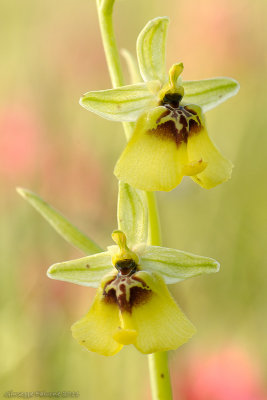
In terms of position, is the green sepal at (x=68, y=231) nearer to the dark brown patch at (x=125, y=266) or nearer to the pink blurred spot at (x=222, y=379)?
the dark brown patch at (x=125, y=266)

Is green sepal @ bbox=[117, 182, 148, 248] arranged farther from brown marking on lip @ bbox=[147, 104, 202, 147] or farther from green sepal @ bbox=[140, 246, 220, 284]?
A: brown marking on lip @ bbox=[147, 104, 202, 147]

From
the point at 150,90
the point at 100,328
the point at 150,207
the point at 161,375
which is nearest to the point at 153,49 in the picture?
the point at 150,90

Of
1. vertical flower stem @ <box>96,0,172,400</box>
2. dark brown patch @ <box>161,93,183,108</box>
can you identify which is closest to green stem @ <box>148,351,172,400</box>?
vertical flower stem @ <box>96,0,172,400</box>

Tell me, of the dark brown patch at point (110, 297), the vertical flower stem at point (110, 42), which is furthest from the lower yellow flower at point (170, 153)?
the dark brown patch at point (110, 297)

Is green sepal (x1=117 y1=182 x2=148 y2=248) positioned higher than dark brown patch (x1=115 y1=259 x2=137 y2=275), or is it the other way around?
green sepal (x1=117 y1=182 x2=148 y2=248)

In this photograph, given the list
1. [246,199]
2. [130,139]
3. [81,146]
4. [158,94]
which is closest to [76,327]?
[130,139]

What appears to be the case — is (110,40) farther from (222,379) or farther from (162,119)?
(222,379)

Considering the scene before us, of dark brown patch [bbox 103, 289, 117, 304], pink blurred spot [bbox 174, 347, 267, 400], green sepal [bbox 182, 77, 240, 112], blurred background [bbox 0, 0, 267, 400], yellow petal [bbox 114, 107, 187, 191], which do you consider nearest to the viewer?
yellow petal [bbox 114, 107, 187, 191]
